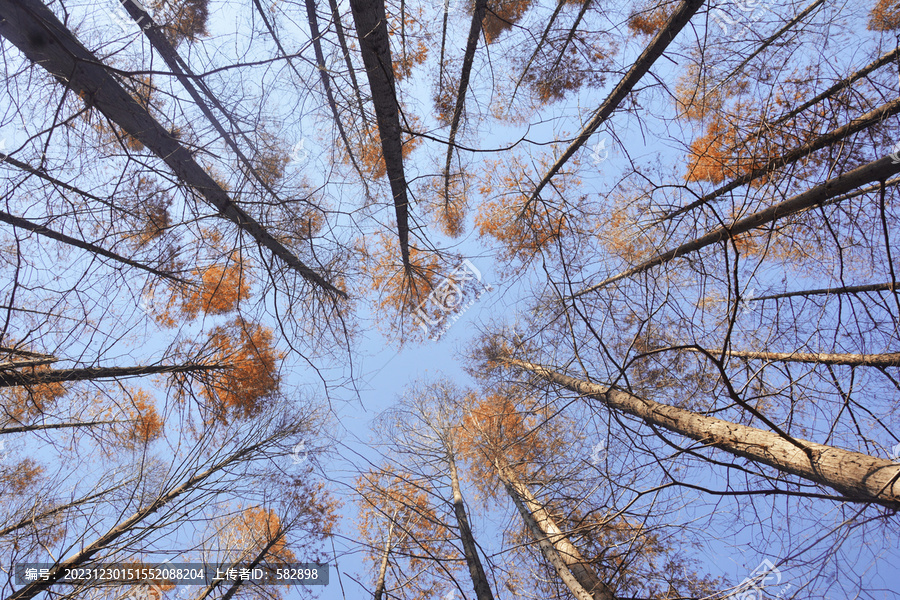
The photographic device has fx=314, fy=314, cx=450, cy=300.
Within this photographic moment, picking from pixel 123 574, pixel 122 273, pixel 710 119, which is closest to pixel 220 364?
pixel 122 273

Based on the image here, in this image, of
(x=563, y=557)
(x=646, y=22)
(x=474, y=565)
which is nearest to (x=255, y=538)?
(x=474, y=565)

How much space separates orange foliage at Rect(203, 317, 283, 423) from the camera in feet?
19.9

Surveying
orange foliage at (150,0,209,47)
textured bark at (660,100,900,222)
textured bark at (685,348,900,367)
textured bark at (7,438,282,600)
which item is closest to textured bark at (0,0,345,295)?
orange foliage at (150,0,209,47)

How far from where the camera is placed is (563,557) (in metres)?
4.48

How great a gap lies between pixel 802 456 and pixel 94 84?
275 inches

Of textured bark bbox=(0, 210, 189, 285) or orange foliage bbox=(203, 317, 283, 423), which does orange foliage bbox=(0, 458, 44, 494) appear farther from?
textured bark bbox=(0, 210, 189, 285)

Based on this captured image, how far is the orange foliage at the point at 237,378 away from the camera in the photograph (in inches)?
238

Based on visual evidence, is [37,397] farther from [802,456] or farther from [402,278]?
[802,456]

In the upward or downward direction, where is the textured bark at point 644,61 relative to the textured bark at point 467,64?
downward

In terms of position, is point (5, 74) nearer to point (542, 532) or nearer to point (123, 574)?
point (123, 574)

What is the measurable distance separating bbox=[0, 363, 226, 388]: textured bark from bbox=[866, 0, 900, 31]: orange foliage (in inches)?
466

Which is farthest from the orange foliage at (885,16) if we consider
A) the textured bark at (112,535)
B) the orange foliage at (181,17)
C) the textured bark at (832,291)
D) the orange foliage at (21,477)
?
the orange foliage at (21,477)

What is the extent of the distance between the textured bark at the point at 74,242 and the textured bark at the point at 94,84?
118 cm

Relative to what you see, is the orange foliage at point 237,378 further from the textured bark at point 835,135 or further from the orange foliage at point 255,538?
the textured bark at point 835,135
